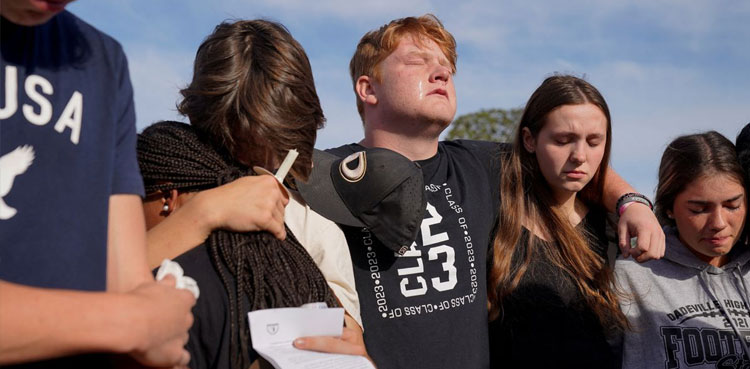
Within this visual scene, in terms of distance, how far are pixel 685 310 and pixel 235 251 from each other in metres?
2.48

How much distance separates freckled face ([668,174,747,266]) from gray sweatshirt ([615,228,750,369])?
12 cm

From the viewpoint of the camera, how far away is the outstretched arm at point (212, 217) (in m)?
1.90

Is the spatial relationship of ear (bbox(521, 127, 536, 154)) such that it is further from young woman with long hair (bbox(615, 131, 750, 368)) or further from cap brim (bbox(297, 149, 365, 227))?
cap brim (bbox(297, 149, 365, 227))

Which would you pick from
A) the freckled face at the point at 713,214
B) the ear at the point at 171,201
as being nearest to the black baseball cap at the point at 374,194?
the ear at the point at 171,201

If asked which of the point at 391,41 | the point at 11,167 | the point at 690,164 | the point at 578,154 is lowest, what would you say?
the point at 690,164

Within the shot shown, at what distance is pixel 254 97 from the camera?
210 centimetres

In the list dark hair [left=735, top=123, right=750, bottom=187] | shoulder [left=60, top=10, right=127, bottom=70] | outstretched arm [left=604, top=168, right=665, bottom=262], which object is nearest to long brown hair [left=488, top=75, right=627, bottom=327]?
outstretched arm [left=604, top=168, right=665, bottom=262]

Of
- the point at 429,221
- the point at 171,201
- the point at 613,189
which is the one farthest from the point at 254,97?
the point at 613,189

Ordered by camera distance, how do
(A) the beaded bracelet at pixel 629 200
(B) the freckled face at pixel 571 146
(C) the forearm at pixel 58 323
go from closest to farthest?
(C) the forearm at pixel 58 323 → (A) the beaded bracelet at pixel 629 200 → (B) the freckled face at pixel 571 146

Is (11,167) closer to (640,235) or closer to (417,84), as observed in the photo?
(417,84)

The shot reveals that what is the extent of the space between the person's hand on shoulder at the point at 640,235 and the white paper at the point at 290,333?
1474mm

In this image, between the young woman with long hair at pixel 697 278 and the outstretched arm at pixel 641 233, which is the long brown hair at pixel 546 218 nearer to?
the young woman with long hair at pixel 697 278

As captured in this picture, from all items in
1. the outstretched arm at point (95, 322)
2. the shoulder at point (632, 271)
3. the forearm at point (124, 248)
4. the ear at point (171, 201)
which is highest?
the ear at point (171, 201)

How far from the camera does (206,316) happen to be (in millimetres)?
1829
